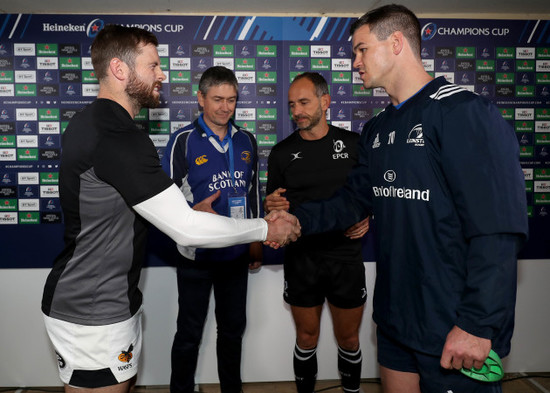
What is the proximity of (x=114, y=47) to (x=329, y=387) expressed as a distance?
2473 mm

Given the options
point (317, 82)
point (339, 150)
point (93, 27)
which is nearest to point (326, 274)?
point (339, 150)

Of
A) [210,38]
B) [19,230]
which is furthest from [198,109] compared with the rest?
[19,230]

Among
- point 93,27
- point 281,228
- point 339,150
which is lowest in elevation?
point 281,228

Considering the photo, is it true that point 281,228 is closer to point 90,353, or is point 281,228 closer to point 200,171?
point 200,171

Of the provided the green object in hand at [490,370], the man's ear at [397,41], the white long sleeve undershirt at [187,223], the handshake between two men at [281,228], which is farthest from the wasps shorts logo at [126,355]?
the man's ear at [397,41]

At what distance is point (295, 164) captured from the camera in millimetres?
2510

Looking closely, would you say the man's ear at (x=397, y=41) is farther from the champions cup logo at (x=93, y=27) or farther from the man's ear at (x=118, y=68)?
the champions cup logo at (x=93, y=27)

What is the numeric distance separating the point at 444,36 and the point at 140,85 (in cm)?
223

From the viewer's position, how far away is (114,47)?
1561 mm

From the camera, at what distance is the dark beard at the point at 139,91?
1.59m

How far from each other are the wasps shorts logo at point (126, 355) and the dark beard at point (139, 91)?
0.91m

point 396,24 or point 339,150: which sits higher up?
point 396,24

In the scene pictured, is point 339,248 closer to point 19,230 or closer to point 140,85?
point 140,85

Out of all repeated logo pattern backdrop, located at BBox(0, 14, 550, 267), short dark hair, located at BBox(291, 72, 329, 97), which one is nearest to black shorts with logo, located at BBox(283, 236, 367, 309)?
repeated logo pattern backdrop, located at BBox(0, 14, 550, 267)
